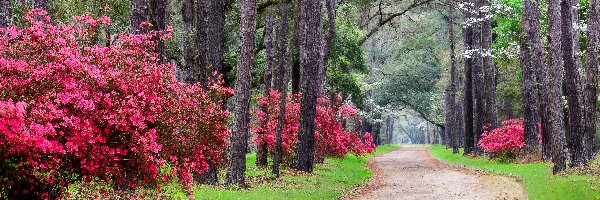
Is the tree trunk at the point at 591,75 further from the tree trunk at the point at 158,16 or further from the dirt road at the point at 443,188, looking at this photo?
the tree trunk at the point at 158,16

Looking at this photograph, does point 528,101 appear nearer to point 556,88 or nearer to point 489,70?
point 489,70

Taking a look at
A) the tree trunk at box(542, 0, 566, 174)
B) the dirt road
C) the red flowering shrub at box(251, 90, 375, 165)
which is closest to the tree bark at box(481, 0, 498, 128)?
the red flowering shrub at box(251, 90, 375, 165)

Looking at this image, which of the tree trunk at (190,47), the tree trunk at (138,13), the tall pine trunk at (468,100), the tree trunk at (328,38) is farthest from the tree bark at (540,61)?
the tall pine trunk at (468,100)

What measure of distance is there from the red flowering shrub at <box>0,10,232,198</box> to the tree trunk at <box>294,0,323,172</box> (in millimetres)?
12541

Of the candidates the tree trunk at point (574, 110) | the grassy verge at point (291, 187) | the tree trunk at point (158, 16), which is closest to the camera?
the tree trunk at point (158, 16)

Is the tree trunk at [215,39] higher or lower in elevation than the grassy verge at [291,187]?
higher

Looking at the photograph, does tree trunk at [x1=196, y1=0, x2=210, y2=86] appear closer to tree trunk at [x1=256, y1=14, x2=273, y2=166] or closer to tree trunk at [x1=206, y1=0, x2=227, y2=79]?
tree trunk at [x1=206, y1=0, x2=227, y2=79]

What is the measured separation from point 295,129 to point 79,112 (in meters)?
16.7

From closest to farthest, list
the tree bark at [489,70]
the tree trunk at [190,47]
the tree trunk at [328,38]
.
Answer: the tree trunk at [190,47] → the tree trunk at [328,38] → the tree bark at [489,70]

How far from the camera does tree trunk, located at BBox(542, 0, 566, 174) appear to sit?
62.0ft

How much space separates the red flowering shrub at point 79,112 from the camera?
23.5ft

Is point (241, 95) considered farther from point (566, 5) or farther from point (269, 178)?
point (566, 5)

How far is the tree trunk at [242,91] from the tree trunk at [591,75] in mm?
9801

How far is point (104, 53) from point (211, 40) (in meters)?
8.39
